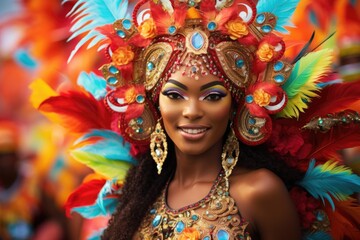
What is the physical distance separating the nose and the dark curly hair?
365mm

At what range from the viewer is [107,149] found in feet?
12.7

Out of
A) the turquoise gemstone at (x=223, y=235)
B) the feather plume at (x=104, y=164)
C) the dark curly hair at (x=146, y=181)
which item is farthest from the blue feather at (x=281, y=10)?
the feather plume at (x=104, y=164)

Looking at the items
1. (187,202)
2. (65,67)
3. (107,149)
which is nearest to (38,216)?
(65,67)

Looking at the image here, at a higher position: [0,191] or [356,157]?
[356,157]

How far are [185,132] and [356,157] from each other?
989mm

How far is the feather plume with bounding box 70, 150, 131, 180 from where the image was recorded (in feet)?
12.6

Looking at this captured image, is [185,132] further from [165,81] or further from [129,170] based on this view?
[129,170]

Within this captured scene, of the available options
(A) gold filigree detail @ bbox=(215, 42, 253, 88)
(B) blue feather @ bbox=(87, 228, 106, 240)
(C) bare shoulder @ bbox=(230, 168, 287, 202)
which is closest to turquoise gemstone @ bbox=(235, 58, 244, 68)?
(A) gold filigree detail @ bbox=(215, 42, 253, 88)

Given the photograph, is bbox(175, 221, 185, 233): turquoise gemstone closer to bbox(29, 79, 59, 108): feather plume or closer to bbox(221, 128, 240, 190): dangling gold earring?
bbox(221, 128, 240, 190): dangling gold earring

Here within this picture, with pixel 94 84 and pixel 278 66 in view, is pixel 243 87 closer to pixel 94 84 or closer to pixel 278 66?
pixel 278 66

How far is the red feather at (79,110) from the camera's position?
3.84 m

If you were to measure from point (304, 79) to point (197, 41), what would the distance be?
0.54 metres

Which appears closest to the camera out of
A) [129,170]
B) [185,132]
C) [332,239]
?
[185,132]

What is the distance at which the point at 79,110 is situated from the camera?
385cm
